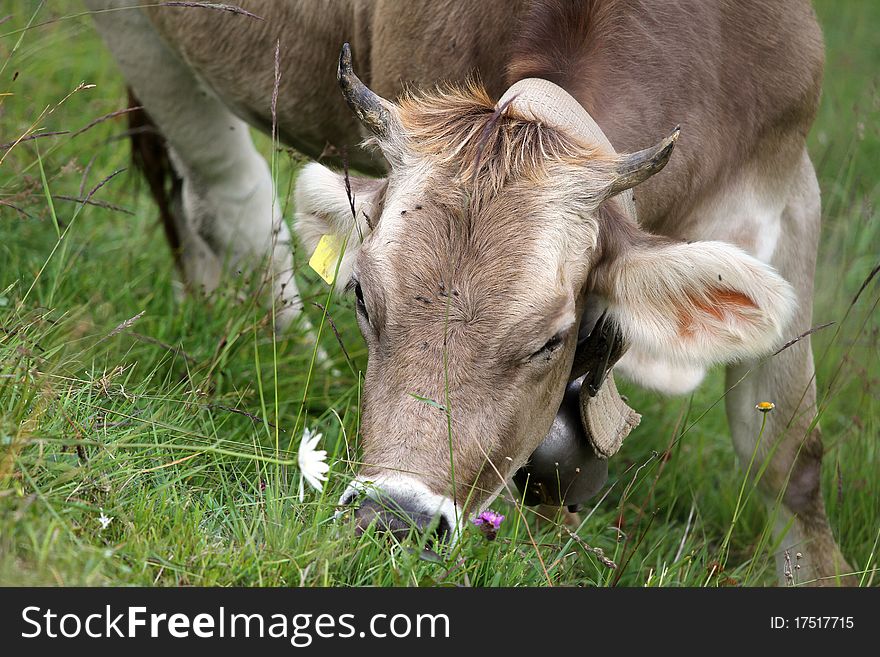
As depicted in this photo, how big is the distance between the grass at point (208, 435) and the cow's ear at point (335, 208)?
0.22m

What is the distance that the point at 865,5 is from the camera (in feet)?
A: 31.8

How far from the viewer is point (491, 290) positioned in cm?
265

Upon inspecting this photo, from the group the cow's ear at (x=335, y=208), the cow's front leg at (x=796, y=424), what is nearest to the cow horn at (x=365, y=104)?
the cow's ear at (x=335, y=208)

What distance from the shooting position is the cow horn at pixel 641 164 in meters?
2.68

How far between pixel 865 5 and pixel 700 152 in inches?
286

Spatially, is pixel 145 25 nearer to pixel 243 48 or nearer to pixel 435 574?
pixel 243 48

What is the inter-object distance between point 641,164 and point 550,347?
50cm

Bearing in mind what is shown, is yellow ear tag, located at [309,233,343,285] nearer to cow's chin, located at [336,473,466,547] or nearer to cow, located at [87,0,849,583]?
cow, located at [87,0,849,583]

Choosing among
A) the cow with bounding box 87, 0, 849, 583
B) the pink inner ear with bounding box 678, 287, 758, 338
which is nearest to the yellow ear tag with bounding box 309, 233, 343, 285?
the cow with bounding box 87, 0, 849, 583

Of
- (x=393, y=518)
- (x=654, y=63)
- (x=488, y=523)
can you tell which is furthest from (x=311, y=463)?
(x=654, y=63)

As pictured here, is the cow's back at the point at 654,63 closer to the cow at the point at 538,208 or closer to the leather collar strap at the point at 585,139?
the cow at the point at 538,208

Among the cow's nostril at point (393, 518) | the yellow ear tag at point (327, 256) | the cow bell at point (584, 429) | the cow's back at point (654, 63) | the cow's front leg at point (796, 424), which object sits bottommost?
the cow's front leg at point (796, 424)
